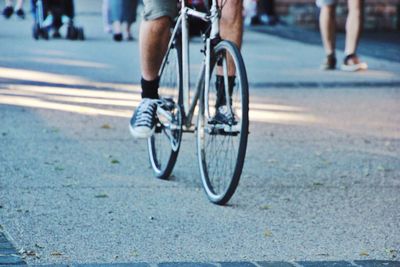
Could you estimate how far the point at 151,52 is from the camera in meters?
6.44

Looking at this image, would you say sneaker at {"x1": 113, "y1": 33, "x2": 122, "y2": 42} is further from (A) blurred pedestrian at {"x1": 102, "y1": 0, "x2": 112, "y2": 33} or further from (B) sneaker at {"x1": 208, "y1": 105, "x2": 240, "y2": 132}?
(B) sneaker at {"x1": 208, "y1": 105, "x2": 240, "y2": 132}

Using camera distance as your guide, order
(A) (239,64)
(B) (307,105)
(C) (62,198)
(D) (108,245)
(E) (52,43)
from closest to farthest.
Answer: (D) (108,245) → (A) (239,64) → (C) (62,198) → (B) (307,105) → (E) (52,43)

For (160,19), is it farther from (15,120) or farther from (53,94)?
(53,94)

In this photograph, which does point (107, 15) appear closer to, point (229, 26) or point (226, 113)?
point (229, 26)

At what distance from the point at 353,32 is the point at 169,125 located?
257 inches

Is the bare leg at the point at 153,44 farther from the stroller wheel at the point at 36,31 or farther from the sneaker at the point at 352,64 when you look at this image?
the stroller wheel at the point at 36,31

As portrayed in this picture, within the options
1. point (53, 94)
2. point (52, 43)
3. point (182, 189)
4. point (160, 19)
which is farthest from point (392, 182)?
point (52, 43)

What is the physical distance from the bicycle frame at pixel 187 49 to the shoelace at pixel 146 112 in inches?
8.3

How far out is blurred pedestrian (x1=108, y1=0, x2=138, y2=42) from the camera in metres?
16.1

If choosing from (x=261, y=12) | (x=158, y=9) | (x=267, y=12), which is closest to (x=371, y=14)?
(x=267, y=12)

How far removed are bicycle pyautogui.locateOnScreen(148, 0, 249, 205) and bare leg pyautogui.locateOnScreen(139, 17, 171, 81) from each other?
0.26 feet

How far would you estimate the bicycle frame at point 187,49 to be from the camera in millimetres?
5930

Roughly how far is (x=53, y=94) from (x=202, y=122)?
4.36 metres

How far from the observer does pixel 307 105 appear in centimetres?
1002
